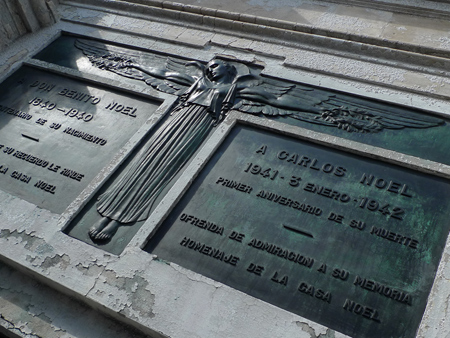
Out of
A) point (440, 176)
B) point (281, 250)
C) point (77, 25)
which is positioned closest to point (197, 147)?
point (281, 250)

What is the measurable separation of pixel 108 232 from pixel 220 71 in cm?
237

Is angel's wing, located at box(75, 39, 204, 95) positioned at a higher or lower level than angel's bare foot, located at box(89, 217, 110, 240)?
higher

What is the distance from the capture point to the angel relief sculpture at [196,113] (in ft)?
13.0

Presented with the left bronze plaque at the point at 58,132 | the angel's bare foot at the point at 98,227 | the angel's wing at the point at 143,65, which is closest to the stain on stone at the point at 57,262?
the angel's bare foot at the point at 98,227

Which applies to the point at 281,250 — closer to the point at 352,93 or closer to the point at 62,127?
the point at 352,93

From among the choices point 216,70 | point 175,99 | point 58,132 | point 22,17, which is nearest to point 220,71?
point 216,70

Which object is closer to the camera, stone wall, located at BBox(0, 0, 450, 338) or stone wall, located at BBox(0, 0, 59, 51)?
stone wall, located at BBox(0, 0, 450, 338)

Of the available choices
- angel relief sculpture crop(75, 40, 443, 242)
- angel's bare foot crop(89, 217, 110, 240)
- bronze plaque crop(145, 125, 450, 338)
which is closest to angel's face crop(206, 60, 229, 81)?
angel relief sculpture crop(75, 40, 443, 242)

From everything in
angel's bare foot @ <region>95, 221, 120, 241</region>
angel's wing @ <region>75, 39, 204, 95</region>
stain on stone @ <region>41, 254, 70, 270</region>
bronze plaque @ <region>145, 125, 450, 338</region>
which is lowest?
stain on stone @ <region>41, 254, 70, 270</region>

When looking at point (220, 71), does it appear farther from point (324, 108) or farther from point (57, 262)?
point (57, 262)

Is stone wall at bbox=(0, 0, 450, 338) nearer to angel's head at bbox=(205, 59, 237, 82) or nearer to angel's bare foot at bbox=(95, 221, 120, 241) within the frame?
angel's bare foot at bbox=(95, 221, 120, 241)

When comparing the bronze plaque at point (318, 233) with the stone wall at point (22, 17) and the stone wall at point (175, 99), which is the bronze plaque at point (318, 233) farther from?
the stone wall at point (22, 17)

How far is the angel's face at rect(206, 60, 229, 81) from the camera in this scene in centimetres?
502

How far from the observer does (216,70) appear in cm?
506
